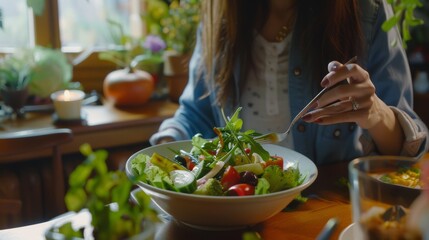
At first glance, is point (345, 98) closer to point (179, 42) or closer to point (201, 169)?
point (201, 169)

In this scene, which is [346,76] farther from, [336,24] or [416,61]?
[416,61]

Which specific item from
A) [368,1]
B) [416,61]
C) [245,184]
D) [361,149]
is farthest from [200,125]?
[416,61]

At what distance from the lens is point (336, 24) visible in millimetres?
1181

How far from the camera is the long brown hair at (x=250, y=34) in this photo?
1.19m

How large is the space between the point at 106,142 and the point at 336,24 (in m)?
0.94

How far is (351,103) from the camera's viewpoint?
947 mm

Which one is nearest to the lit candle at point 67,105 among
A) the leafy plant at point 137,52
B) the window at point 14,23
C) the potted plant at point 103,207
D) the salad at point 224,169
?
Result: the leafy plant at point 137,52

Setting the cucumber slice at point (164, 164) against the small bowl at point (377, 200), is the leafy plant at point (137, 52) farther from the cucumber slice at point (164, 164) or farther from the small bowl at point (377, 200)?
the small bowl at point (377, 200)

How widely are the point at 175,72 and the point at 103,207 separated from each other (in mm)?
1428

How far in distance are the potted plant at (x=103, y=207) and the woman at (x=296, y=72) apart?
0.60 m

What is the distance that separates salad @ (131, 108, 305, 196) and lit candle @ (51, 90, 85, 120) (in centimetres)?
88

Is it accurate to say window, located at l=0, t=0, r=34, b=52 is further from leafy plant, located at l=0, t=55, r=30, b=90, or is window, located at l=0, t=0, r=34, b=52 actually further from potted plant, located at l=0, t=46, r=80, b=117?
leafy plant, located at l=0, t=55, r=30, b=90

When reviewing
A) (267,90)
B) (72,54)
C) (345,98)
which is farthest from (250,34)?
(72,54)

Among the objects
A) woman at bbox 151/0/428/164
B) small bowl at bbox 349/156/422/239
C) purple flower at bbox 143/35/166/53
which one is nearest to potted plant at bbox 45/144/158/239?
small bowl at bbox 349/156/422/239
